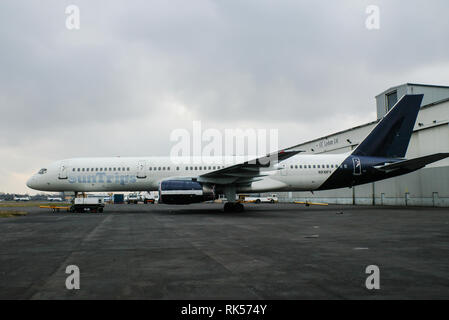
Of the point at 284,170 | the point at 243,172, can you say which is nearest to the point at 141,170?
the point at 243,172

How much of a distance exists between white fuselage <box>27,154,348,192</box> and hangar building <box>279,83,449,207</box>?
1084cm

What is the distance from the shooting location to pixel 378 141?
2612 cm

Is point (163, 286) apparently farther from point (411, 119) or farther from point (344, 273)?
point (411, 119)

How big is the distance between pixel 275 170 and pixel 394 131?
32.1ft

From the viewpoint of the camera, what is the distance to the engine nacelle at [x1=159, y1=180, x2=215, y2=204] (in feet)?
71.9

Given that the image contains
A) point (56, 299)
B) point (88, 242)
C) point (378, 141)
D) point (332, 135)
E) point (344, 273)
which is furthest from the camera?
point (332, 135)

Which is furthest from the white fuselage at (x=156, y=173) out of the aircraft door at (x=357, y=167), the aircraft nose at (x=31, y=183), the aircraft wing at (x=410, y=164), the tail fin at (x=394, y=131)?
the aircraft wing at (x=410, y=164)

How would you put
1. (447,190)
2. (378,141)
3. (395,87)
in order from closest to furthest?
1. (378,141)
2. (447,190)
3. (395,87)

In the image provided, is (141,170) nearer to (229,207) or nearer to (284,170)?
(229,207)

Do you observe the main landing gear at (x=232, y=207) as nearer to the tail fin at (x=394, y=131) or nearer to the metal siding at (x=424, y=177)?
the tail fin at (x=394, y=131)

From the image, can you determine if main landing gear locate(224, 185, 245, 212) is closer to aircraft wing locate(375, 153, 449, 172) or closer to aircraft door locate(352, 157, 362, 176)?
aircraft door locate(352, 157, 362, 176)

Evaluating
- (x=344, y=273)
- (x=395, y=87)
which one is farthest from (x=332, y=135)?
(x=344, y=273)

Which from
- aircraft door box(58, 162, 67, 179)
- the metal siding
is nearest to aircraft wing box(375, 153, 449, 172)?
the metal siding

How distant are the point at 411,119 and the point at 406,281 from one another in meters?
24.6
